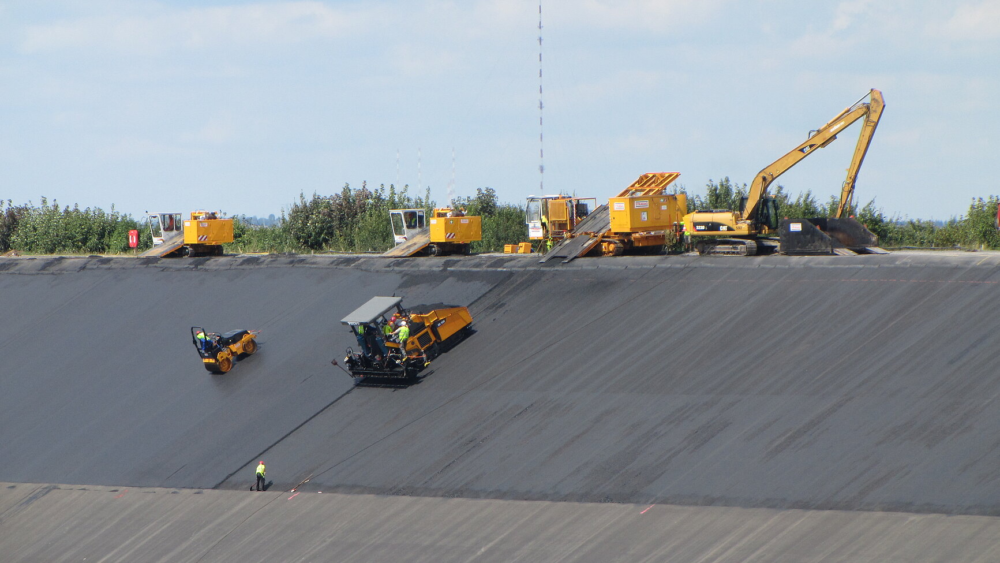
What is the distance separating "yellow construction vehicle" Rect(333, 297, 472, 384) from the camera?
2406 cm

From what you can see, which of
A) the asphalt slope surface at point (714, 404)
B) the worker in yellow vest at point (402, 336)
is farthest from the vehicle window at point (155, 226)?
the worker in yellow vest at point (402, 336)

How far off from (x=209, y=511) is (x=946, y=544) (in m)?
13.9

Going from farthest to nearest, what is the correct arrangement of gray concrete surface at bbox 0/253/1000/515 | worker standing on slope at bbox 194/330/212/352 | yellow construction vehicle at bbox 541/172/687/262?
yellow construction vehicle at bbox 541/172/687/262
worker standing on slope at bbox 194/330/212/352
gray concrete surface at bbox 0/253/1000/515

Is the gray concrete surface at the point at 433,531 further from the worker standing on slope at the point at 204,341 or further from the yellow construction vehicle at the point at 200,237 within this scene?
the yellow construction vehicle at the point at 200,237

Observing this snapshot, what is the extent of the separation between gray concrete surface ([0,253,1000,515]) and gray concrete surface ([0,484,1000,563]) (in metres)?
0.49

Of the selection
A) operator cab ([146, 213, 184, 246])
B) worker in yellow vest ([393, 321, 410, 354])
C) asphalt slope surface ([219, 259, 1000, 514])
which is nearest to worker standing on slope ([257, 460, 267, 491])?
asphalt slope surface ([219, 259, 1000, 514])

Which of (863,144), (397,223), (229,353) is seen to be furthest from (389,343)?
(397,223)

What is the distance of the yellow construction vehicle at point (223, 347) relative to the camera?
2642 centimetres

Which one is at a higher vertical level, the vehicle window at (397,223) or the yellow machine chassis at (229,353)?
the vehicle window at (397,223)

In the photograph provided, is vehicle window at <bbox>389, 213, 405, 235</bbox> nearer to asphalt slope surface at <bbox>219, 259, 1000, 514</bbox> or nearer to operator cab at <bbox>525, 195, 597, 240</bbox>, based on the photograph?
operator cab at <bbox>525, 195, 597, 240</bbox>

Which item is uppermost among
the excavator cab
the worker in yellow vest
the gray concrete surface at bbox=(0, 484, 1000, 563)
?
the excavator cab

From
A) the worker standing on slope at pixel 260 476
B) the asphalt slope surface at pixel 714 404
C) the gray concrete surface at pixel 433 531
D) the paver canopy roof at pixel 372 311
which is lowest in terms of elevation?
the gray concrete surface at pixel 433 531

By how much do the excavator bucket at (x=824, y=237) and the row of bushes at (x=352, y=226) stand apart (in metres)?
14.9

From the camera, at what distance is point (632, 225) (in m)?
33.2
